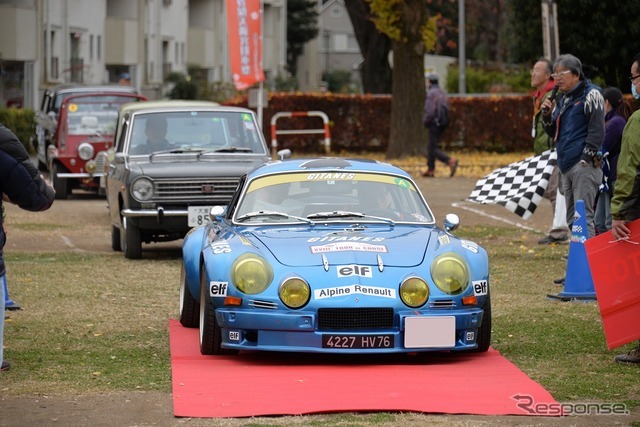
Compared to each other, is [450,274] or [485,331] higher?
[450,274]

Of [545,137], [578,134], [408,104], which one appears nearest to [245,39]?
[408,104]

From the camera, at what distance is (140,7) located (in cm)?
5197

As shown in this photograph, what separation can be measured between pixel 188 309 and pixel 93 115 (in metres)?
14.6

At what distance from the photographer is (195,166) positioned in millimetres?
14195

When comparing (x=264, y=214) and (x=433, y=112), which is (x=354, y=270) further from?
(x=433, y=112)

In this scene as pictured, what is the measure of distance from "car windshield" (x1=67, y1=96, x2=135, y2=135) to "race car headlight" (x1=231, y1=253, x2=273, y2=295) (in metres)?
15.6

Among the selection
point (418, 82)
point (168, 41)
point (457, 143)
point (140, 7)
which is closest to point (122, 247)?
point (418, 82)

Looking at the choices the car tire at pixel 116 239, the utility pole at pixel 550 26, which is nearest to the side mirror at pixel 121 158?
the car tire at pixel 116 239

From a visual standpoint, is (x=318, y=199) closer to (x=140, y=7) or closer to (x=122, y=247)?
(x=122, y=247)

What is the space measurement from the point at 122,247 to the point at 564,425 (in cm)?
920

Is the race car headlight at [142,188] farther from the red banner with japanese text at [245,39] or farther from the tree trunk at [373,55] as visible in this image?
the tree trunk at [373,55]

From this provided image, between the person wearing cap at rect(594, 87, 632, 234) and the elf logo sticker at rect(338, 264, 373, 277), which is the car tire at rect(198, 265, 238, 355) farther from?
the person wearing cap at rect(594, 87, 632, 234)

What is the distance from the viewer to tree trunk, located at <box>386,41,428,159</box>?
30.5 metres

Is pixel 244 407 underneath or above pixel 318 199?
underneath
